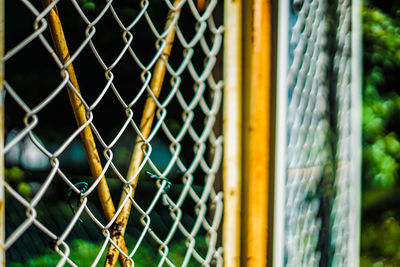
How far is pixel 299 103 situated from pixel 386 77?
8.07 feet

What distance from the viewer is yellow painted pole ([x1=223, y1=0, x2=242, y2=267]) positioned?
92cm

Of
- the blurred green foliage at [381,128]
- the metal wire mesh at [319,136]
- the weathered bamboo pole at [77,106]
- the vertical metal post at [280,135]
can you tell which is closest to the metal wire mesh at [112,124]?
the weathered bamboo pole at [77,106]

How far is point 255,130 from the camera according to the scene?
3.05 ft

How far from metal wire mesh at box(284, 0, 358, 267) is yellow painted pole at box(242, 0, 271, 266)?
409mm

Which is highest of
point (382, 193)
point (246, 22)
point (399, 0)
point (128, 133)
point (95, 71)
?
point (399, 0)

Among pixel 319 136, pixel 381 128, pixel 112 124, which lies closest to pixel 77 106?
pixel 319 136

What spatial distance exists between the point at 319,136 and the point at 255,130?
84cm

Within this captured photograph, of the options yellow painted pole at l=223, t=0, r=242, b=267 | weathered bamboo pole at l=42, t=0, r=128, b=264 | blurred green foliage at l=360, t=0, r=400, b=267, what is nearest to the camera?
weathered bamboo pole at l=42, t=0, r=128, b=264

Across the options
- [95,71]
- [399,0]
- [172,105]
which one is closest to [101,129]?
[95,71]

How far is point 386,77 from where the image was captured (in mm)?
3502

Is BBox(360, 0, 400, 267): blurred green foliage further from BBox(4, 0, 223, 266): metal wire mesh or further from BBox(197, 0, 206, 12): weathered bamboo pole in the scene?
BBox(197, 0, 206, 12): weathered bamboo pole

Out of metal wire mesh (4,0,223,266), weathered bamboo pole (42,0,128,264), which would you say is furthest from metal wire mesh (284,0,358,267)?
weathered bamboo pole (42,0,128,264)

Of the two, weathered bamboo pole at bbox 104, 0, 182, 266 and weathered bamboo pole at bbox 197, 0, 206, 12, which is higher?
weathered bamboo pole at bbox 197, 0, 206, 12

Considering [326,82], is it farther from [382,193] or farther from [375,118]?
[382,193]
